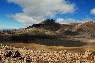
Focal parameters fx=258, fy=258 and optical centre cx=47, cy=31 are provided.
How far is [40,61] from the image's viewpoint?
45.3m

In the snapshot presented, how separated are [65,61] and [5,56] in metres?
11.5

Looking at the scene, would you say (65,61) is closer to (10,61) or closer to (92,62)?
(92,62)

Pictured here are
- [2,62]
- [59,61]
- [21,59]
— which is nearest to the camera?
[2,62]

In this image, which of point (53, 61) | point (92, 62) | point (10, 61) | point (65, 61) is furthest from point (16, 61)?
point (92, 62)

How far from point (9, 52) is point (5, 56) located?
1.77 m

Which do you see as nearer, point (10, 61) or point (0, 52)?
point (10, 61)

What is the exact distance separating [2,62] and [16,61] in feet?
7.78

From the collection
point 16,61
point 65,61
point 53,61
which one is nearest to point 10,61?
point 16,61

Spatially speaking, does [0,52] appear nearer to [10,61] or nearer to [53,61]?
[10,61]

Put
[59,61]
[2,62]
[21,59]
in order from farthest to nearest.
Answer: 1. [59,61]
2. [21,59]
3. [2,62]

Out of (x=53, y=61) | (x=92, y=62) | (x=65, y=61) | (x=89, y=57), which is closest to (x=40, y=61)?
(x=53, y=61)

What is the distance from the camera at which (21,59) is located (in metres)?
44.0

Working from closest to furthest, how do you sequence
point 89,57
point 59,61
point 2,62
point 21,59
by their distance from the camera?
point 2,62, point 21,59, point 59,61, point 89,57

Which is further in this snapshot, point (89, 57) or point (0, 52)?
point (89, 57)
